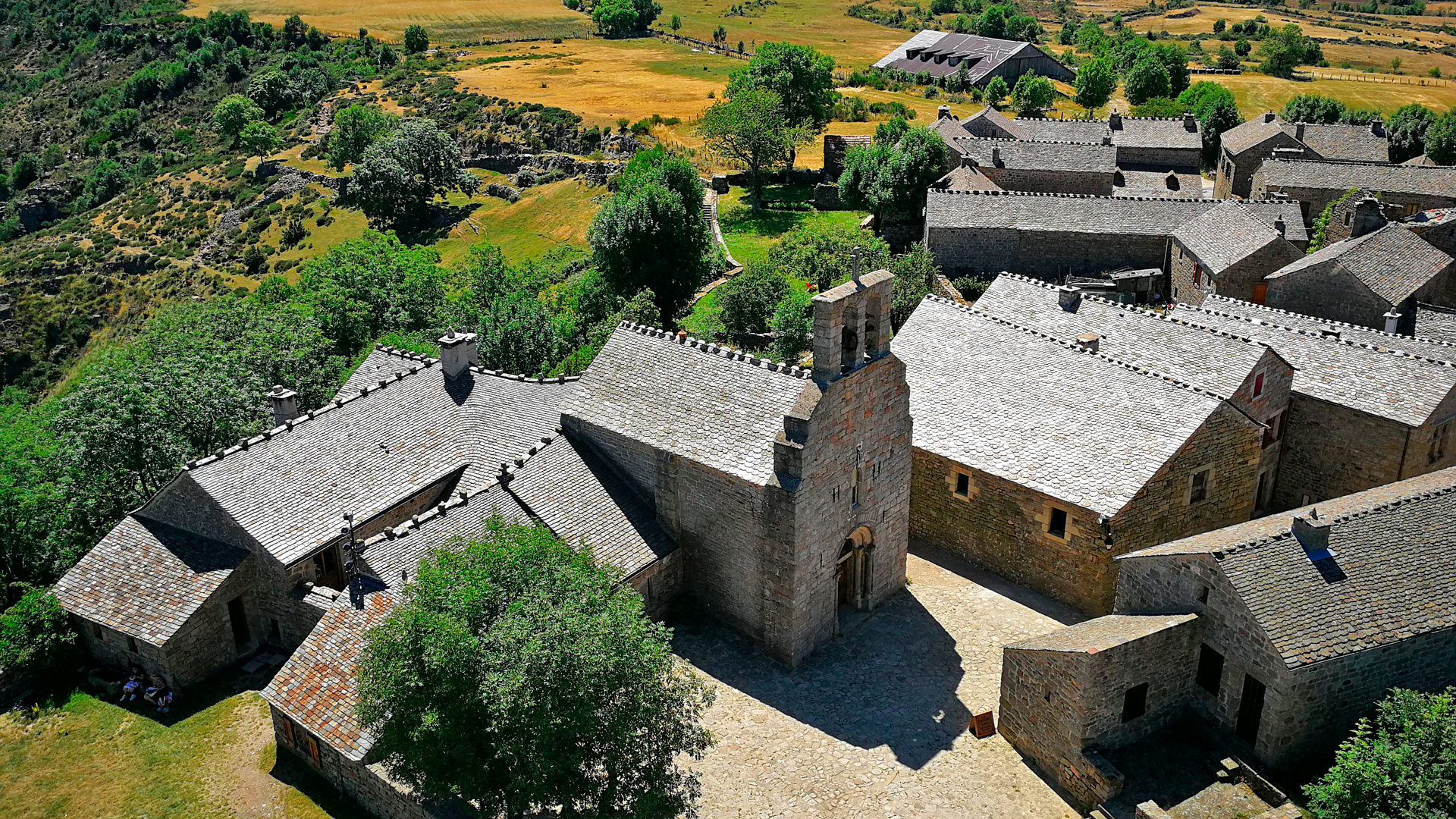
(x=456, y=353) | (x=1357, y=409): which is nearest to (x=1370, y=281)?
(x=1357, y=409)

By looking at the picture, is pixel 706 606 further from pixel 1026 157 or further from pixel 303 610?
pixel 1026 157

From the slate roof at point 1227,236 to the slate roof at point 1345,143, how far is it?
64.3 ft

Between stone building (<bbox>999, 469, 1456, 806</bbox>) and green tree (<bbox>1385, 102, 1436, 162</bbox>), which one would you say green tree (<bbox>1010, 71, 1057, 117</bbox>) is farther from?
stone building (<bbox>999, 469, 1456, 806</bbox>)

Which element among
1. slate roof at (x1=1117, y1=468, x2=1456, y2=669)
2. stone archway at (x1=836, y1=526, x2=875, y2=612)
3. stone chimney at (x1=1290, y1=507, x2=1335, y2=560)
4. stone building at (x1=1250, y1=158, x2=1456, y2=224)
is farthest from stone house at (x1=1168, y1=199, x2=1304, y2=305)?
stone archway at (x1=836, y1=526, x2=875, y2=612)

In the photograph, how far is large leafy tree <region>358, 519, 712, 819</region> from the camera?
22.5 metres

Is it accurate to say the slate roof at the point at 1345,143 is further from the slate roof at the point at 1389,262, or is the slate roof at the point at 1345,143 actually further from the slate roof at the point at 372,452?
the slate roof at the point at 372,452

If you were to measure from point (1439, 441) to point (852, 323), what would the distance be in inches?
848

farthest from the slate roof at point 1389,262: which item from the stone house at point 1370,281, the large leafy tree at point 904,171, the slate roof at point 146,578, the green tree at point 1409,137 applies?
the green tree at point 1409,137

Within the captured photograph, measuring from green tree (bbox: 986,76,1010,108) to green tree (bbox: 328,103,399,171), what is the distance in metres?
71.2

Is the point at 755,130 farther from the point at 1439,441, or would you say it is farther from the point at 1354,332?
the point at 1439,441

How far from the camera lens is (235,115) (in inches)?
5979

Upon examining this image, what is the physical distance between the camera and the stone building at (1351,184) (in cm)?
6128

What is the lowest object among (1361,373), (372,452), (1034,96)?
(372,452)

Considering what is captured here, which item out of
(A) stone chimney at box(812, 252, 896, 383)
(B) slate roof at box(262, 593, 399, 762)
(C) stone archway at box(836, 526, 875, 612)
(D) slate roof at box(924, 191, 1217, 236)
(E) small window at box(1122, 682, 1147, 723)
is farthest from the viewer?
(D) slate roof at box(924, 191, 1217, 236)
